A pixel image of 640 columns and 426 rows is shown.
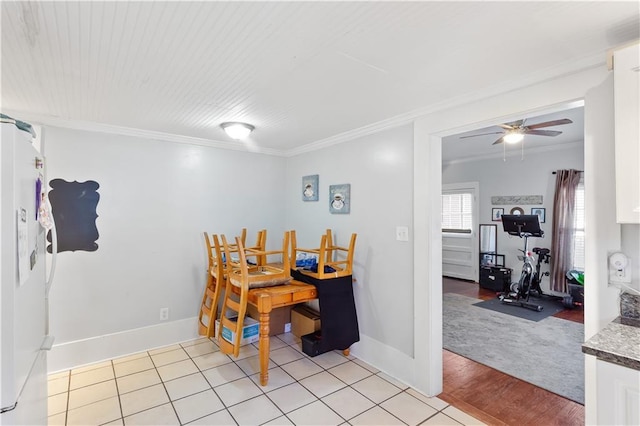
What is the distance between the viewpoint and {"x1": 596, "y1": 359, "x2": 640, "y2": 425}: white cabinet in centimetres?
111

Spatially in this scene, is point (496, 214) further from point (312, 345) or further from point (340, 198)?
point (312, 345)

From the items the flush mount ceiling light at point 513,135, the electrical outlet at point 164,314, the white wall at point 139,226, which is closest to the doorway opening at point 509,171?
the flush mount ceiling light at point 513,135

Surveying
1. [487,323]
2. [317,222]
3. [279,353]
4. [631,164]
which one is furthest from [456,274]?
[631,164]

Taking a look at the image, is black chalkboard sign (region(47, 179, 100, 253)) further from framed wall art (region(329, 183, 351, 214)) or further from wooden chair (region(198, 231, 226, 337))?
framed wall art (region(329, 183, 351, 214))

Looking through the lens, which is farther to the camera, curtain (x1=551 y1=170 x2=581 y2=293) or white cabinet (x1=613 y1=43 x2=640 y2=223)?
curtain (x1=551 y1=170 x2=581 y2=293)

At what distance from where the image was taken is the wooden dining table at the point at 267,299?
2490 mm

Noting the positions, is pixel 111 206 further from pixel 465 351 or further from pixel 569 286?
pixel 569 286

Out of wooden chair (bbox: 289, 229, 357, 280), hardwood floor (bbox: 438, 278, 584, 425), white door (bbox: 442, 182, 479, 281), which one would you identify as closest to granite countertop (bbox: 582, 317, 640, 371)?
hardwood floor (bbox: 438, 278, 584, 425)

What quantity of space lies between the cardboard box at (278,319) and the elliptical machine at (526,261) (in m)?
3.33

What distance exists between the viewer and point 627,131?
53.1 inches

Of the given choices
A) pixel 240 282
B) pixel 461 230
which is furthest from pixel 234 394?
pixel 461 230

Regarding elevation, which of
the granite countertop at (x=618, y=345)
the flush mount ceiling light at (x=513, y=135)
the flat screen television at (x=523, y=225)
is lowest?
Answer: the granite countertop at (x=618, y=345)

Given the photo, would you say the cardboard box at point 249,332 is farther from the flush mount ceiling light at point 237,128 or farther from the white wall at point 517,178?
the white wall at point 517,178

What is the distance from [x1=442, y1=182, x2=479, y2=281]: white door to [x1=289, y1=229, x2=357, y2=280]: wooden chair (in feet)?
12.6
